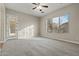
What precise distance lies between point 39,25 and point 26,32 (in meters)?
1.64

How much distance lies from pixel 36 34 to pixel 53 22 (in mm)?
2873

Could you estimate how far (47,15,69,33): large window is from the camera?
7676 mm

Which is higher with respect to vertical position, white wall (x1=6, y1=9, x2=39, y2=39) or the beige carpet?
white wall (x1=6, y1=9, x2=39, y2=39)

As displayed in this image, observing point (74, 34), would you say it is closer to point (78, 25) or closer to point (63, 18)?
point (78, 25)

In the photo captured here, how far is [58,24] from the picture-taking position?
28.6ft

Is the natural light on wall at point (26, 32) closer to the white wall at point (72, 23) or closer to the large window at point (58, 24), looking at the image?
the large window at point (58, 24)

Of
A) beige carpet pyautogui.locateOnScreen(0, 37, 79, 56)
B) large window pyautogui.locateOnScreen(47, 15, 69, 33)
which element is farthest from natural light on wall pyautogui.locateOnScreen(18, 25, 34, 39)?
beige carpet pyautogui.locateOnScreen(0, 37, 79, 56)

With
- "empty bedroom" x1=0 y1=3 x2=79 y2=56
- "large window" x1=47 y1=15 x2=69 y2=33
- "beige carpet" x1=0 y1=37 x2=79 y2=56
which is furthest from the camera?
"large window" x1=47 y1=15 x2=69 y2=33

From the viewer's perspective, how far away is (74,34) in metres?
6.75

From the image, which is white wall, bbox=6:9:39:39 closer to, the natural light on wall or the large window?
the natural light on wall

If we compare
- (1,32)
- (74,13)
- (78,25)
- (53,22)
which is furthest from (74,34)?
(1,32)

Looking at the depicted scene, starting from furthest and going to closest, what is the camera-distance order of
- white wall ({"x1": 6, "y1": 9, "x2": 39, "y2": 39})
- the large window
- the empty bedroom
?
1. white wall ({"x1": 6, "y1": 9, "x2": 39, "y2": 39})
2. the large window
3. the empty bedroom

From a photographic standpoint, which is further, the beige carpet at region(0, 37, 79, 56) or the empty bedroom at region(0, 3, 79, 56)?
the empty bedroom at region(0, 3, 79, 56)

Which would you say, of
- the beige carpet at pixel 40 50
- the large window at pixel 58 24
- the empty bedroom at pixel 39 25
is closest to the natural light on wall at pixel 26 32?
the empty bedroom at pixel 39 25
